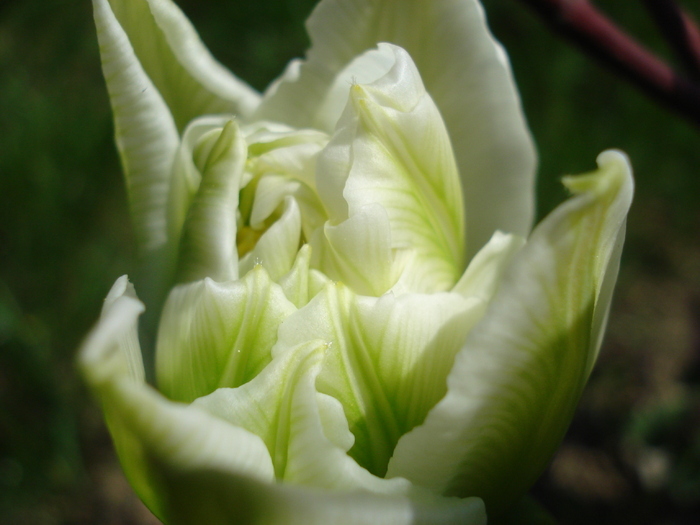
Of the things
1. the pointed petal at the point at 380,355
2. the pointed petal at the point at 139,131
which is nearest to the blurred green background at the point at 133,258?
the pointed petal at the point at 139,131

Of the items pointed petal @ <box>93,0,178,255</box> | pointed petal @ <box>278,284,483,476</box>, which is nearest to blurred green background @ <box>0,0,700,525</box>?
pointed petal @ <box>93,0,178,255</box>

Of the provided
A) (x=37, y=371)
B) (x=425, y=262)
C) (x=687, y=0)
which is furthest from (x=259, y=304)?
(x=687, y=0)

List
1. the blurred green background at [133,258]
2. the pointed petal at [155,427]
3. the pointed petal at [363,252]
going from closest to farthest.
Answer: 1. the pointed petal at [155,427]
2. the pointed petal at [363,252]
3. the blurred green background at [133,258]

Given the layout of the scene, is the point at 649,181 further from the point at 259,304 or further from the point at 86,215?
the point at 259,304

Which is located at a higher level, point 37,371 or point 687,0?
point 687,0

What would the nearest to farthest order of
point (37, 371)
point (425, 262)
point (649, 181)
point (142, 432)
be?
point (142, 432), point (425, 262), point (37, 371), point (649, 181)

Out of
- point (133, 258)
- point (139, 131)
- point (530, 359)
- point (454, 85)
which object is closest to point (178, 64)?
point (139, 131)

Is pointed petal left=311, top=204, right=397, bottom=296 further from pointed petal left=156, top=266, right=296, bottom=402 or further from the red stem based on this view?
the red stem

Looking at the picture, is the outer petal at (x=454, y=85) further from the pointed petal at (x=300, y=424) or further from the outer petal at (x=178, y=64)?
the pointed petal at (x=300, y=424)
